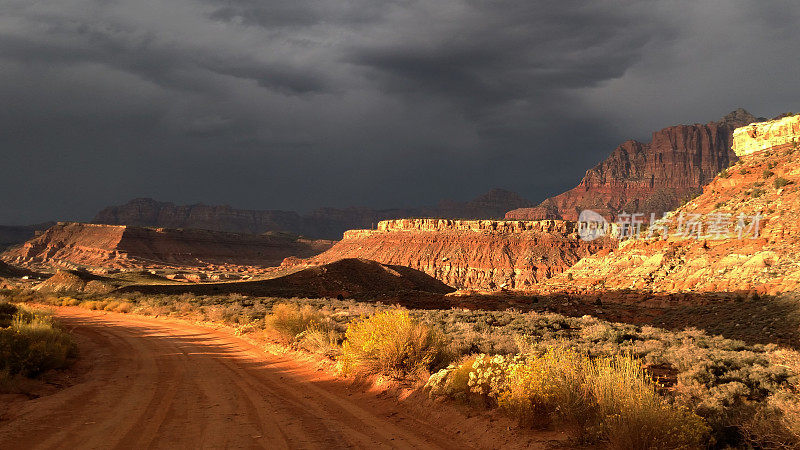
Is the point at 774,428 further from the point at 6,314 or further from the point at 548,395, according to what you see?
the point at 6,314

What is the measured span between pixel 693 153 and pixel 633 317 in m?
195

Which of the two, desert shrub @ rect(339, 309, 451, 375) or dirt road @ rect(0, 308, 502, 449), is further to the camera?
desert shrub @ rect(339, 309, 451, 375)

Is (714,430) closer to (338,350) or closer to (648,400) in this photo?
(648,400)

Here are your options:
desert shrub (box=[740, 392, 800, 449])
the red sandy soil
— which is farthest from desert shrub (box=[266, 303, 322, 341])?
desert shrub (box=[740, 392, 800, 449])

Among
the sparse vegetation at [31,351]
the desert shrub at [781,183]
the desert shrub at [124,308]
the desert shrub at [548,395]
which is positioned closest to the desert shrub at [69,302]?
the desert shrub at [124,308]

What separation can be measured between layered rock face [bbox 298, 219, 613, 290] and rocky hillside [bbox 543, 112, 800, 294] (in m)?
51.3

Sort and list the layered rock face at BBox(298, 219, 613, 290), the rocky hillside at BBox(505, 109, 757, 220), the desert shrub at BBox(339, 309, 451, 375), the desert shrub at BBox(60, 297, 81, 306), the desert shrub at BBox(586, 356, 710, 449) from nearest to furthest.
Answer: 1. the desert shrub at BBox(586, 356, 710, 449)
2. the desert shrub at BBox(339, 309, 451, 375)
3. the desert shrub at BBox(60, 297, 81, 306)
4. the layered rock face at BBox(298, 219, 613, 290)
5. the rocky hillside at BBox(505, 109, 757, 220)

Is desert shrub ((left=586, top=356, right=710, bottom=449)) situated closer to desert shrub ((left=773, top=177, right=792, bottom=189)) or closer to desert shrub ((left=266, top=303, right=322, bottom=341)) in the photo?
desert shrub ((left=266, top=303, right=322, bottom=341))

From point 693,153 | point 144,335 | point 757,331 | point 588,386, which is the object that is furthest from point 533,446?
point 693,153

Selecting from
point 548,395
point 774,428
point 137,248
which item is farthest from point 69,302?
point 137,248

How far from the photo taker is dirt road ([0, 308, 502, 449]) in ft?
21.9

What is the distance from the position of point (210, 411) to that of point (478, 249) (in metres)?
110

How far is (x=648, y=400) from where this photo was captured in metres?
5.97

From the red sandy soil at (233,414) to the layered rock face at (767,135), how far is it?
160 feet
